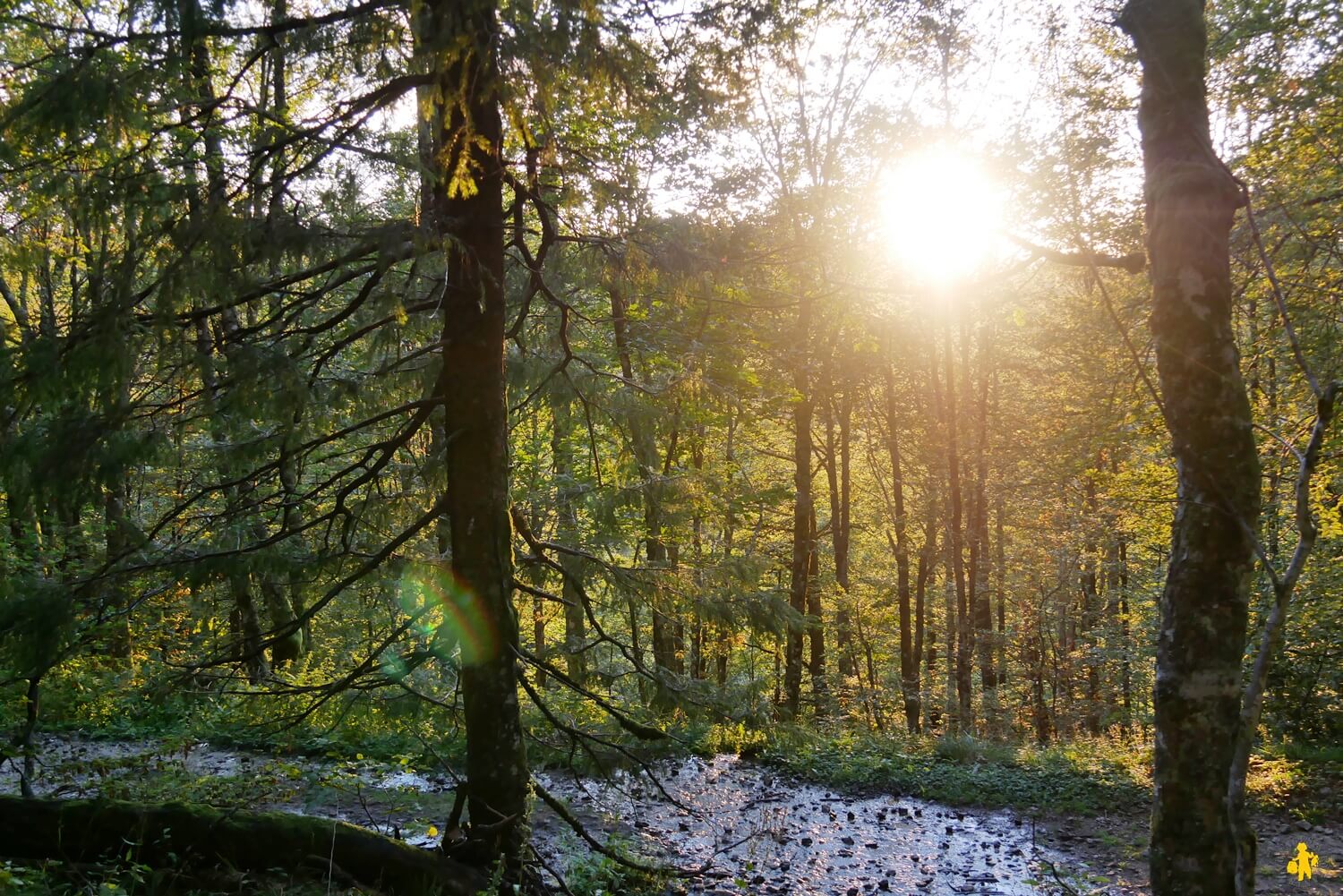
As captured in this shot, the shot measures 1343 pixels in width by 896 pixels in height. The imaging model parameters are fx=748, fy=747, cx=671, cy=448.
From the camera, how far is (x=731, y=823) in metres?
7.95

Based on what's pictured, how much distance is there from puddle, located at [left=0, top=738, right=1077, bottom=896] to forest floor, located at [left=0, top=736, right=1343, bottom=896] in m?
0.03

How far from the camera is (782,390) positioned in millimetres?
14617

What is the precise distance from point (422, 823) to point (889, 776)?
6248mm

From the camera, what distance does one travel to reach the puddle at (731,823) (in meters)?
6.41

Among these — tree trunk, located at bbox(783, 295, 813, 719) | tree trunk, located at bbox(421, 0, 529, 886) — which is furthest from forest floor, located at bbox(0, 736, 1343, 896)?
tree trunk, located at bbox(783, 295, 813, 719)

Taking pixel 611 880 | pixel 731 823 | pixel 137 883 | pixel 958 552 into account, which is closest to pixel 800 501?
pixel 958 552

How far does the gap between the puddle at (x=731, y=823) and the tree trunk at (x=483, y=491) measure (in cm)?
108

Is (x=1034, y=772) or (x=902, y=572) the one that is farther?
(x=902, y=572)

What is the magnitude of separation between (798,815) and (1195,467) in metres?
6.49

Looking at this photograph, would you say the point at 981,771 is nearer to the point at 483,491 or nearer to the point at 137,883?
the point at 483,491

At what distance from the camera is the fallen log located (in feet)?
13.0

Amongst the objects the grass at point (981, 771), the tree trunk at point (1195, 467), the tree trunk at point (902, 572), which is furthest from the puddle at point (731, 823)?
the tree trunk at point (902, 572)

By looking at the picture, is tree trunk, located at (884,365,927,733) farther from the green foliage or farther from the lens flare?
the lens flare

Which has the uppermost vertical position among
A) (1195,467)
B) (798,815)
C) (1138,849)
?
(1195,467)
